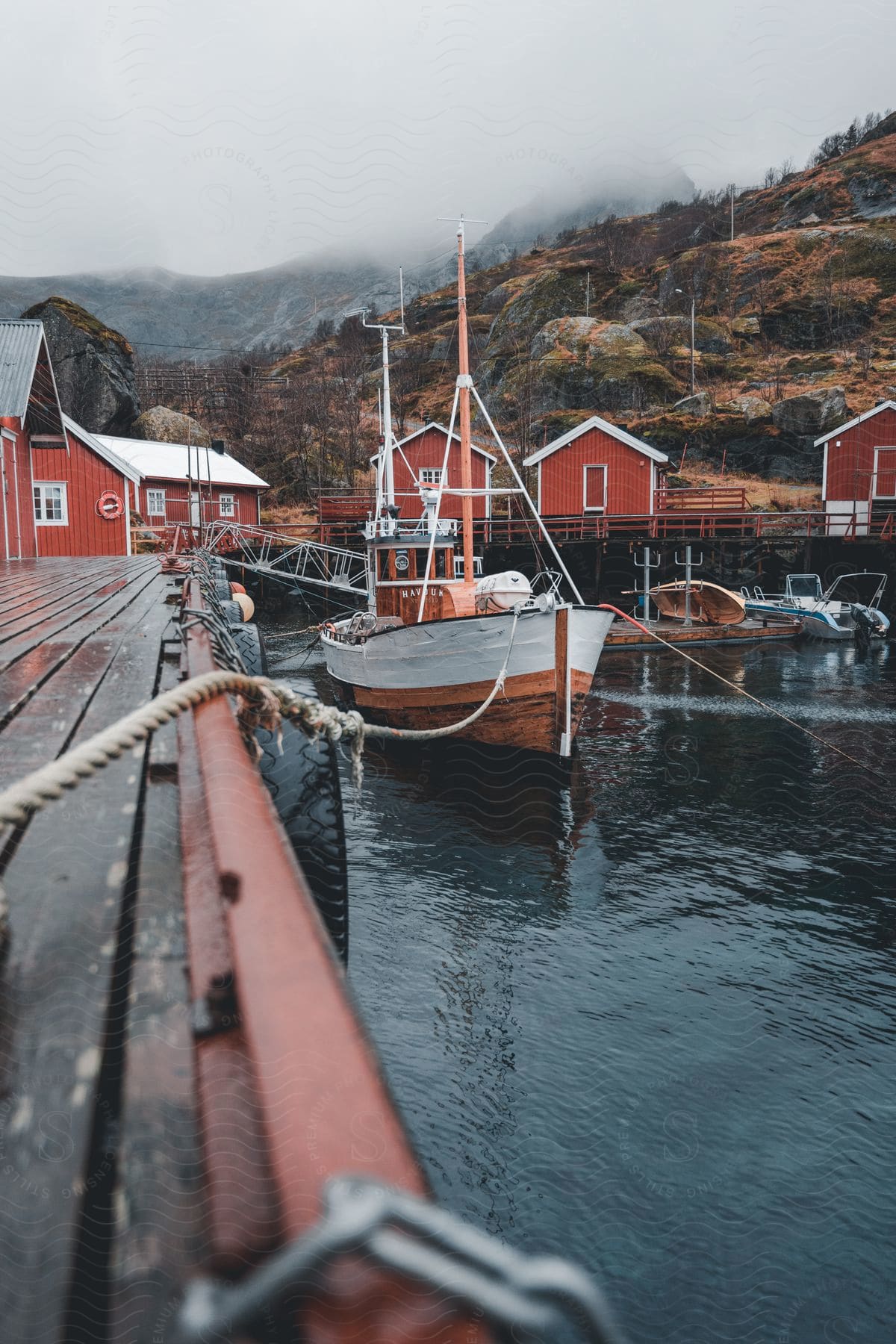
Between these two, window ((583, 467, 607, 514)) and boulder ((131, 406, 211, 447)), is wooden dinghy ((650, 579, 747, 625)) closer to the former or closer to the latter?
window ((583, 467, 607, 514))

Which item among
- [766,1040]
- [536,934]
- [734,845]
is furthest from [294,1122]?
[734,845]

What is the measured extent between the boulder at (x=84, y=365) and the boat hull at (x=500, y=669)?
37.2 m

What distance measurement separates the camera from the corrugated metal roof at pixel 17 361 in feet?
46.0

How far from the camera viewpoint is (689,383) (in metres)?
51.8

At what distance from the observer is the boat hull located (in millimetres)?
12070

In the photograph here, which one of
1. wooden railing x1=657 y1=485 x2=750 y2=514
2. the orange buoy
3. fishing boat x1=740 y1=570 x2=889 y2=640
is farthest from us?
wooden railing x1=657 y1=485 x2=750 y2=514

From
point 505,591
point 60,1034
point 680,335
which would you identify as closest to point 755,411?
point 680,335

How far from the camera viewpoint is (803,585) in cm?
2775

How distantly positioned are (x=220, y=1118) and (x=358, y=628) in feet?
47.8

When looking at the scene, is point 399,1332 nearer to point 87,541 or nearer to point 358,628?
point 358,628

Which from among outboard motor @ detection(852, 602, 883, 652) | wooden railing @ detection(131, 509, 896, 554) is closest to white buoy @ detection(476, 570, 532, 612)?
outboard motor @ detection(852, 602, 883, 652)

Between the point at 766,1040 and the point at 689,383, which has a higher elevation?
the point at 689,383

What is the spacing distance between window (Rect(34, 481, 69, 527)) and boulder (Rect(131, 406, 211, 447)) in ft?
76.3

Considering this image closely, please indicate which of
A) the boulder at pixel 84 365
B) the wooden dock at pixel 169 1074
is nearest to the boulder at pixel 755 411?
the boulder at pixel 84 365
